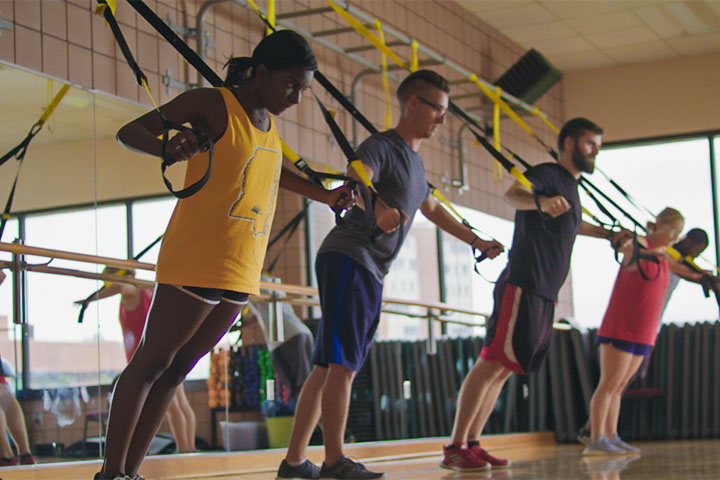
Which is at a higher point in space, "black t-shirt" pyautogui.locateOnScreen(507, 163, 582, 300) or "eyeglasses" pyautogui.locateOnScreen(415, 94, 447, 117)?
"eyeglasses" pyautogui.locateOnScreen(415, 94, 447, 117)

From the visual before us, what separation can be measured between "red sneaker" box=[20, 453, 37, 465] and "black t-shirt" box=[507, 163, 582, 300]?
1830 mm

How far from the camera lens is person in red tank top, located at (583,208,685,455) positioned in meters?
4.58

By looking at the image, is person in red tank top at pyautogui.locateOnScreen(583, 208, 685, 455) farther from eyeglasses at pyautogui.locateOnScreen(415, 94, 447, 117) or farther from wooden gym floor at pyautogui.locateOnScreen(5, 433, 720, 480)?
eyeglasses at pyautogui.locateOnScreen(415, 94, 447, 117)

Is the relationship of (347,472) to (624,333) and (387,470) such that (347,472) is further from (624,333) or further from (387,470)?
(624,333)

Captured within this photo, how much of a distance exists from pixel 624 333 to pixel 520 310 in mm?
1212

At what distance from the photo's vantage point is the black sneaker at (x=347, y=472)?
281 centimetres

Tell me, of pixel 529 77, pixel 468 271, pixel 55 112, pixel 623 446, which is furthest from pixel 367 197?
pixel 468 271

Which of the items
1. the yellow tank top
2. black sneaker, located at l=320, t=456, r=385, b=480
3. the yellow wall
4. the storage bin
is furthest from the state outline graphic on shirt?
the yellow wall

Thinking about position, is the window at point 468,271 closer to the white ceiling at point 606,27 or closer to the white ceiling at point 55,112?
the white ceiling at point 606,27

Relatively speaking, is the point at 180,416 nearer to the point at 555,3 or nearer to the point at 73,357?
the point at 73,357

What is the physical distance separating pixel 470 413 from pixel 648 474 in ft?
2.92

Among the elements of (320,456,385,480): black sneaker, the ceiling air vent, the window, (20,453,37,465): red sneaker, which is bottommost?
(320,456,385,480): black sneaker

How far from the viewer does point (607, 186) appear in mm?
8797

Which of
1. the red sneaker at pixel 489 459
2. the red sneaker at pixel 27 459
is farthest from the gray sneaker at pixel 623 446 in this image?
the red sneaker at pixel 27 459
